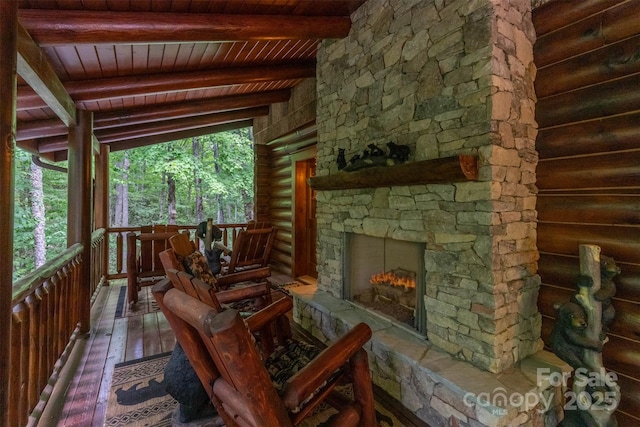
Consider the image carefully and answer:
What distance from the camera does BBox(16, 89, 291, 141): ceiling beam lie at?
136 inches

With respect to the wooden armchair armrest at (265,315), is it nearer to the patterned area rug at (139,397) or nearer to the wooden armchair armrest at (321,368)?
the wooden armchair armrest at (321,368)

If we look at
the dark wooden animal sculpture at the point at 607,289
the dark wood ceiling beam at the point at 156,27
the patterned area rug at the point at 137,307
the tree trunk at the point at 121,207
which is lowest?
the patterned area rug at the point at 137,307

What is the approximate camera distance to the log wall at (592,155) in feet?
5.45

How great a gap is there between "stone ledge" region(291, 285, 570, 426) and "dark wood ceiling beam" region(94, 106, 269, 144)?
4.35m

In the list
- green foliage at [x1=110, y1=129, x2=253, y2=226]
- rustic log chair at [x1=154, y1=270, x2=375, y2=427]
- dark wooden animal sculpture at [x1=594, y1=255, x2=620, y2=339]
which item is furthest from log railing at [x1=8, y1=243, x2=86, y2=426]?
green foliage at [x1=110, y1=129, x2=253, y2=226]

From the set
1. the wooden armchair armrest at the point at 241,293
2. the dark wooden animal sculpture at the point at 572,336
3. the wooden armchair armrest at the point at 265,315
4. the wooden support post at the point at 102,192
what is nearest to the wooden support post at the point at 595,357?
the dark wooden animal sculpture at the point at 572,336

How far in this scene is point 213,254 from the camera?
10.9 feet

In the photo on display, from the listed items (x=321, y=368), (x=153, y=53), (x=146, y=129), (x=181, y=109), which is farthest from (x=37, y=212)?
(x=321, y=368)

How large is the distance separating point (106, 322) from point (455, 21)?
4.30m

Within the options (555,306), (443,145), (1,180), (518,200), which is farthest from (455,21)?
(1,180)

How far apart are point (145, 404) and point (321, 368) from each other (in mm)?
1456

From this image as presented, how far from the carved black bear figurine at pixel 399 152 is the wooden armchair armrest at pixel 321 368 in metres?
1.28

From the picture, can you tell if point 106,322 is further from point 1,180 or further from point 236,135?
point 236,135

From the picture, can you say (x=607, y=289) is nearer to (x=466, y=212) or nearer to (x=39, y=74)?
(x=466, y=212)
